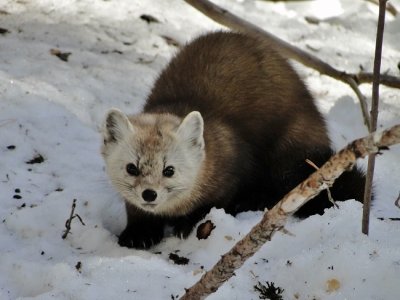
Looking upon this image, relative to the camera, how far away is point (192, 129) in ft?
12.2

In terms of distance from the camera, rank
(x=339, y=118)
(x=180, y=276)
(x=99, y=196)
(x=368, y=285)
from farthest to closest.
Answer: (x=339, y=118), (x=99, y=196), (x=180, y=276), (x=368, y=285)

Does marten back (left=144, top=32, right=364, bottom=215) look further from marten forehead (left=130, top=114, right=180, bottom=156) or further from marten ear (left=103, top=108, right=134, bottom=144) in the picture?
marten ear (left=103, top=108, right=134, bottom=144)

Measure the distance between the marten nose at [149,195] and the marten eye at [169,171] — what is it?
0.15 metres

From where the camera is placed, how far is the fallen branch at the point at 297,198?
2025 millimetres

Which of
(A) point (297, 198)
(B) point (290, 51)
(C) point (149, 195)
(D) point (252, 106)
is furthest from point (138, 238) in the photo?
(B) point (290, 51)

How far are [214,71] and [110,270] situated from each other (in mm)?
1623

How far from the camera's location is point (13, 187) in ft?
12.8

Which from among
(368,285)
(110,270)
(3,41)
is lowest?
(3,41)

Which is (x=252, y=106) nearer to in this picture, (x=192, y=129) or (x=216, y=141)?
(x=216, y=141)

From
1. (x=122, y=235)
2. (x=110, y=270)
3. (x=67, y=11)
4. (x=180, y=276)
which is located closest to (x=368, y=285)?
(x=180, y=276)

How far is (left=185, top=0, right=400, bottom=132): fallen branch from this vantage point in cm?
525

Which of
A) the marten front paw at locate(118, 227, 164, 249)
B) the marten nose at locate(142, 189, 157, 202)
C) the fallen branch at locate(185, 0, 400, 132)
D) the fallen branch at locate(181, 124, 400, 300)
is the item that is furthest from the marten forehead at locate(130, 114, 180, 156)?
the fallen branch at locate(185, 0, 400, 132)

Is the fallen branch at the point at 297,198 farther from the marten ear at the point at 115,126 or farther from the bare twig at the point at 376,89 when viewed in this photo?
the marten ear at the point at 115,126

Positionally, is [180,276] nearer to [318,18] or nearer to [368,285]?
[368,285]
